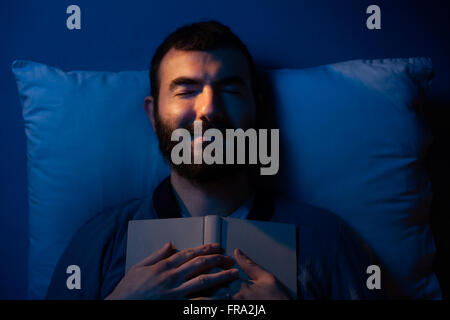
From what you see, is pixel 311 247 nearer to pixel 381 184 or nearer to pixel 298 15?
pixel 381 184

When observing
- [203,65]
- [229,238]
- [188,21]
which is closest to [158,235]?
[229,238]

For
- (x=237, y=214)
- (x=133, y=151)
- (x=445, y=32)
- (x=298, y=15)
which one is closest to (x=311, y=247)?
(x=237, y=214)

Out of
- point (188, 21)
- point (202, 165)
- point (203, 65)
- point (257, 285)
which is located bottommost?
point (257, 285)

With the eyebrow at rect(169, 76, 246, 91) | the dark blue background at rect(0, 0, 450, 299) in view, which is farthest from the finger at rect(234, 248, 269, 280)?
the dark blue background at rect(0, 0, 450, 299)

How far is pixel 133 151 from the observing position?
0.87m

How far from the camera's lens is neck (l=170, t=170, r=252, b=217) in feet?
2.59

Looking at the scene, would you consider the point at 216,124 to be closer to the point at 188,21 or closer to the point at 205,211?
the point at 205,211

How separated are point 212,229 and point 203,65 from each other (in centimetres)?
35

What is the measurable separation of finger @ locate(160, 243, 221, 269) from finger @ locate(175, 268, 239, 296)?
0.04 m

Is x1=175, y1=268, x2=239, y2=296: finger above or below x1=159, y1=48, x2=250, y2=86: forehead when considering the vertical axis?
below

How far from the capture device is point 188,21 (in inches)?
40.6

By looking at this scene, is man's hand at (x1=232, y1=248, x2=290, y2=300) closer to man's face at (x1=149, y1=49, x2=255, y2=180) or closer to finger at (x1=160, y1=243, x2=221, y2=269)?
finger at (x1=160, y1=243, x2=221, y2=269)

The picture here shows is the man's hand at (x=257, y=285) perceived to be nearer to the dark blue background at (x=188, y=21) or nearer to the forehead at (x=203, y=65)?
the forehead at (x=203, y=65)

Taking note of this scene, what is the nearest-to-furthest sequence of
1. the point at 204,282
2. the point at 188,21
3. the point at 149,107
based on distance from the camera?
the point at 204,282 → the point at 149,107 → the point at 188,21
